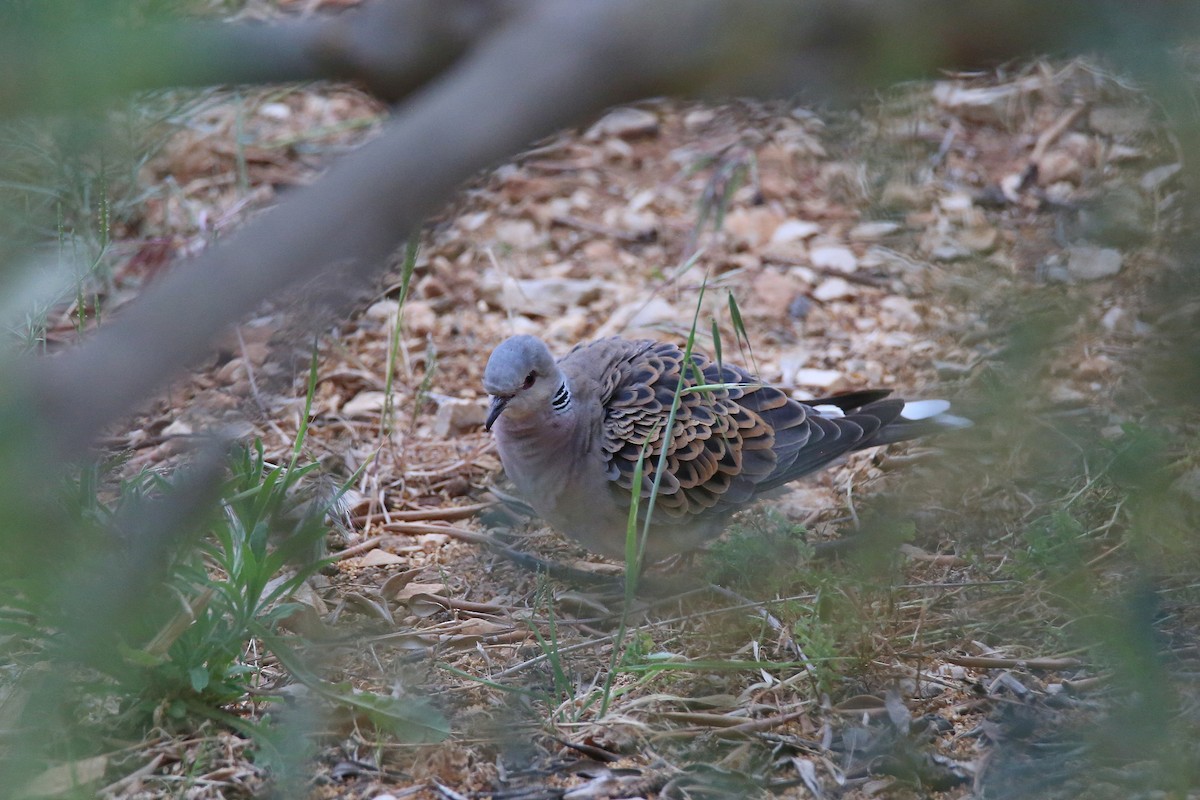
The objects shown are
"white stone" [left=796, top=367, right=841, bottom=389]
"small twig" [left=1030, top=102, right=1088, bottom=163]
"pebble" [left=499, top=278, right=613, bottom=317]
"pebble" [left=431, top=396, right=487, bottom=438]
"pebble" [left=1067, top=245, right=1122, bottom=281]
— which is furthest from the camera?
"small twig" [left=1030, top=102, right=1088, bottom=163]

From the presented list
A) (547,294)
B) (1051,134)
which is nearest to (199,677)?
(547,294)

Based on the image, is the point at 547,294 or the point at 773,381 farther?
the point at 547,294

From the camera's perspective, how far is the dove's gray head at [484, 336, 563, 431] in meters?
3.57

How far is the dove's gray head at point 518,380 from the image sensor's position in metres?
3.57

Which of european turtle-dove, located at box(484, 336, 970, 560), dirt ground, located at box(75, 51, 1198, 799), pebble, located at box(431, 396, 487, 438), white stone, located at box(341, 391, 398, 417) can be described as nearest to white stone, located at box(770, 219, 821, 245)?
dirt ground, located at box(75, 51, 1198, 799)

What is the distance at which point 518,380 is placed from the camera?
11.7ft

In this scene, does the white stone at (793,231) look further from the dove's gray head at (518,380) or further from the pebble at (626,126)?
the dove's gray head at (518,380)

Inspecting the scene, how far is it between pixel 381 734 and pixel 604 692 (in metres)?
0.58

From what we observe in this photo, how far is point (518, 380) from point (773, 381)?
1595 mm

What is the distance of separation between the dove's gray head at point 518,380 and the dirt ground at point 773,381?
1.56 feet

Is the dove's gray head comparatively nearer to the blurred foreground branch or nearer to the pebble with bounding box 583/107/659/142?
the blurred foreground branch

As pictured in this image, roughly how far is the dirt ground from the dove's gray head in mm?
477

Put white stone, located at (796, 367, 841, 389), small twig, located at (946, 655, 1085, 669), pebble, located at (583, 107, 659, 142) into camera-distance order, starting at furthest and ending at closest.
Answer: pebble, located at (583, 107, 659, 142) → white stone, located at (796, 367, 841, 389) → small twig, located at (946, 655, 1085, 669)

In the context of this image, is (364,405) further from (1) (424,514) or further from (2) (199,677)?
(2) (199,677)
